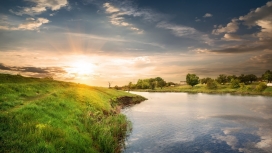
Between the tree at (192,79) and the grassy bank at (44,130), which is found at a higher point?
the tree at (192,79)

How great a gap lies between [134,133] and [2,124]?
1835 cm

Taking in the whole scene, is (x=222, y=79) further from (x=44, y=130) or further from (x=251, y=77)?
(x=44, y=130)

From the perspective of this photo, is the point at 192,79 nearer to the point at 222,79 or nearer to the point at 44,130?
the point at 222,79

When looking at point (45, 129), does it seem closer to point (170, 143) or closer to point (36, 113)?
point (36, 113)

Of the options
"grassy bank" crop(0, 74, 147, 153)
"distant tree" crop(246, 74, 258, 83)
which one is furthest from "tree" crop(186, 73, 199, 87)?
"grassy bank" crop(0, 74, 147, 153)

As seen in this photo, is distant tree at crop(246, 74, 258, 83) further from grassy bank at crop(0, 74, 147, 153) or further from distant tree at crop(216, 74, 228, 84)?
grassy bank at crop(0, 74, 147, 153)

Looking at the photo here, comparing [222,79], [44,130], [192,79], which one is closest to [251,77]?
[222,79]

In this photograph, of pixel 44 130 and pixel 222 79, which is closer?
pixel 44 130

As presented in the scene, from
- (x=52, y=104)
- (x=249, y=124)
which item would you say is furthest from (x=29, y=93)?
(x=249, y=124)

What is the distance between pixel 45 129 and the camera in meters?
15.8

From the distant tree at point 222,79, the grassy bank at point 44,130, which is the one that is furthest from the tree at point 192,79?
the grassy bank at point 44,130

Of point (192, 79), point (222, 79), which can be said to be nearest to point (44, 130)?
point (192, 79)

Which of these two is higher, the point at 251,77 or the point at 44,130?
the point at 251,77

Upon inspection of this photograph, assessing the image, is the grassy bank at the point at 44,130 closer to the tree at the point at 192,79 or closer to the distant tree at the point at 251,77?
the tree at the point at 192,79
